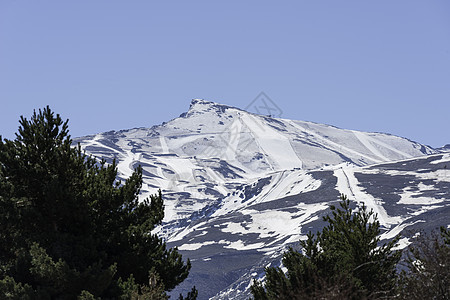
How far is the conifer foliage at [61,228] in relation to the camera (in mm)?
28984

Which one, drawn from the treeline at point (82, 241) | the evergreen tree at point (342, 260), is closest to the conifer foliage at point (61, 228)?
the treeline at point (82, 241)

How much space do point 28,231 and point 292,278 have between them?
12793 mm

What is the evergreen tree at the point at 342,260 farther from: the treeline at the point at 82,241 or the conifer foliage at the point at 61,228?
the conifer foliage at the point at 61,228

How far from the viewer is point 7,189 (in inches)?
1310

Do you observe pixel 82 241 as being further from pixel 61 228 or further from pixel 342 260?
pixel 342 260

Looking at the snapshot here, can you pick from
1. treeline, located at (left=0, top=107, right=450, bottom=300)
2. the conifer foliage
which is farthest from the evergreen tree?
the conifer foliage

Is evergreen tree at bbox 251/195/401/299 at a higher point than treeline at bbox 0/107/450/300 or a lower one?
lower

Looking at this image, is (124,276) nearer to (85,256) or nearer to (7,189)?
(85,256)

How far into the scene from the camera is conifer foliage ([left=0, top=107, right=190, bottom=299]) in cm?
2898

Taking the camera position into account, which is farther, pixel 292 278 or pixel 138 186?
pixel 138 186

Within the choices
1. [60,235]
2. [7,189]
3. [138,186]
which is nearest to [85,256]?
[60,235]

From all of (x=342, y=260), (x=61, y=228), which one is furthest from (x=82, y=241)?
(x=342, y=260)

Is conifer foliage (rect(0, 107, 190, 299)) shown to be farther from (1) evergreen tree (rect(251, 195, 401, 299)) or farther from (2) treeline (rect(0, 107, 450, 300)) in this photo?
(1) evergreen tree (rect(251, 195, 401, 299))

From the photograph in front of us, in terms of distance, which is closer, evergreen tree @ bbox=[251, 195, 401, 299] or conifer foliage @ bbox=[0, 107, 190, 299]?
conifer foliage @ bbox=[0, 107, 190, 299]
